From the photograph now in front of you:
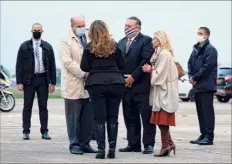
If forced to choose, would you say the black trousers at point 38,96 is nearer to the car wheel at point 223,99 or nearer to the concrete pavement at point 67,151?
the concrete pavement at point 67,151

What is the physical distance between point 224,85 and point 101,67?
21.1 metres

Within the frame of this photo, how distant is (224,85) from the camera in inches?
1256

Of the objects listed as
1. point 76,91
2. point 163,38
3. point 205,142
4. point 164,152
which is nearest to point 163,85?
point 163,38

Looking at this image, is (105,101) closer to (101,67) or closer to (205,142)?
(101,67)

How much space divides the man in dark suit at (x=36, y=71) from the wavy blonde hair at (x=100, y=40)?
3.18m

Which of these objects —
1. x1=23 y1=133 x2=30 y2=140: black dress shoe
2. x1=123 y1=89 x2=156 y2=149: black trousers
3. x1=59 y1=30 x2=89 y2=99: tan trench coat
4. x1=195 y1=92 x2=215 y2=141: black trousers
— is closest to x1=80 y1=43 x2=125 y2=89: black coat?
x1=59 y1=30 x2=89 y2=99: tan trench coat

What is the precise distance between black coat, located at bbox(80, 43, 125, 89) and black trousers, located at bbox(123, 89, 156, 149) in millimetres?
918

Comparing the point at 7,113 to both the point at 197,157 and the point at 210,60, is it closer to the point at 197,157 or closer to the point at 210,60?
the point at 210,60

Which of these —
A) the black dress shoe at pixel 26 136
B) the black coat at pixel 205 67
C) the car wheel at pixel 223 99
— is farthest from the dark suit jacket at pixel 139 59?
the car wheel at pixel 223 99

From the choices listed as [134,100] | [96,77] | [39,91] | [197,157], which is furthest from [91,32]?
[39,91]

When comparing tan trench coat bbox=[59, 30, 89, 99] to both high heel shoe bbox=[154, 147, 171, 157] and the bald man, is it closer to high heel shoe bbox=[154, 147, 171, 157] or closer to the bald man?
the bald man

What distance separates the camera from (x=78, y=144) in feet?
39.2

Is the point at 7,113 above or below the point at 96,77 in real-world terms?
below

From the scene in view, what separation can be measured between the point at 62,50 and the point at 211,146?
3.31 metres
